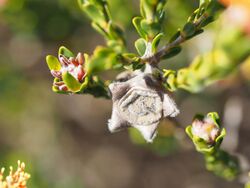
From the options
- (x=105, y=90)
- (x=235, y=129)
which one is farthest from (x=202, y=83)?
(x=235, y=129)

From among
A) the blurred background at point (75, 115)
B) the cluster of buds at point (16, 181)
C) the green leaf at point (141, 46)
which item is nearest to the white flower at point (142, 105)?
the green leaf at point (141, 46)

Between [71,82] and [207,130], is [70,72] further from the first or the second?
[207,130]

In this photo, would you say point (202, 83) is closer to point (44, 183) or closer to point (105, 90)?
point (105, 90)

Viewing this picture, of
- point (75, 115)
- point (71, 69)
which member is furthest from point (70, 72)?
point (75, 115)

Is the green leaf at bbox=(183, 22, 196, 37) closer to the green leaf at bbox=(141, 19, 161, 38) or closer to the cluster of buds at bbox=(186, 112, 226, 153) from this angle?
the green leaf at bbox=(141, 19, 161, 38)

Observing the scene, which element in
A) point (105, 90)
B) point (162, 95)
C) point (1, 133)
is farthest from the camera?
point (1, 133)

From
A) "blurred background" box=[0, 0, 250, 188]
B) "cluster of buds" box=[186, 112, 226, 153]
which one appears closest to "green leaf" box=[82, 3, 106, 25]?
"cluster of buds" box=[186, 112, 226, 153]

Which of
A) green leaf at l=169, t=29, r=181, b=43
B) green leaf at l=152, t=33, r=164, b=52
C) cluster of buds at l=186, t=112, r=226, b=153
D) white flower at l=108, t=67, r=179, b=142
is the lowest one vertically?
cluster of buds at l=186, t=112, r=226, b=153

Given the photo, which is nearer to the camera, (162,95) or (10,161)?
(162,95)
